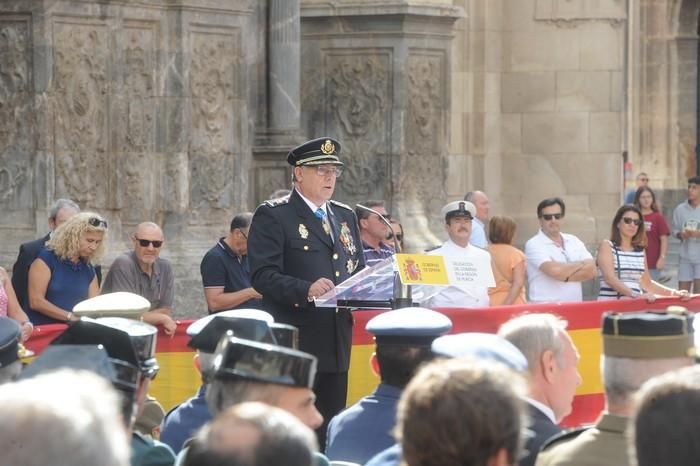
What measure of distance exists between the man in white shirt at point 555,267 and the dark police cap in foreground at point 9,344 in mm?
7726

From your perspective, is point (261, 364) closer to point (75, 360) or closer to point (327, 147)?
point (75, 360)

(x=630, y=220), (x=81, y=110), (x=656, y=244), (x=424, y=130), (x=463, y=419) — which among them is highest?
(x=81, y=110)

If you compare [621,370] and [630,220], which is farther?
[630,220]

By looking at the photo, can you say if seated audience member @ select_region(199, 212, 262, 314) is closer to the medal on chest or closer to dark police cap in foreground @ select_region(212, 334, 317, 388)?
the medal on chest

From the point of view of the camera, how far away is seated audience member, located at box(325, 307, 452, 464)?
20.2 ft

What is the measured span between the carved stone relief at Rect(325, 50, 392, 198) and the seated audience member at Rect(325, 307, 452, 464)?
1034cm

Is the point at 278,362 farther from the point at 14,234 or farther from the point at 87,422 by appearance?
the point at 14,234

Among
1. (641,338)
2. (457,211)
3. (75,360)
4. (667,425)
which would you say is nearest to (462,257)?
(457,211)

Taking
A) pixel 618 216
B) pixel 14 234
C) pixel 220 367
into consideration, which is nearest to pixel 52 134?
pixel 14 234

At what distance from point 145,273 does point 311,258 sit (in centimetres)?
215

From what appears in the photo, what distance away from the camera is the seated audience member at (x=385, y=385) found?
6.15 m

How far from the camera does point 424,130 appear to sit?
16875 mm

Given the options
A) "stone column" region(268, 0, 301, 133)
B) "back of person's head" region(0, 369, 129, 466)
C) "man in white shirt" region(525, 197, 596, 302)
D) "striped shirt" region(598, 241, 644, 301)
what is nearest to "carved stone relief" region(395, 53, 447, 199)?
"stone column" region(268, 0, 301, 133)

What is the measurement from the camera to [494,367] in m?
4.05
